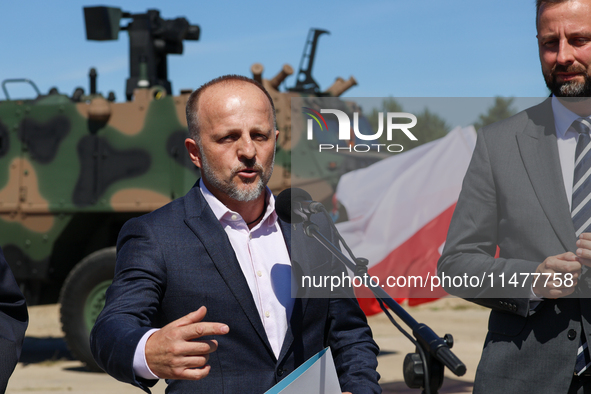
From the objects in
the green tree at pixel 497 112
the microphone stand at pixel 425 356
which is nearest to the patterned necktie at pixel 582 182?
the green tree at pixel 497 112

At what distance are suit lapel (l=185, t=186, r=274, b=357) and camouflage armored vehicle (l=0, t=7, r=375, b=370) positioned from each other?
5.08 m

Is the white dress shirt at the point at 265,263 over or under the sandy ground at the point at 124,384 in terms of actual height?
over

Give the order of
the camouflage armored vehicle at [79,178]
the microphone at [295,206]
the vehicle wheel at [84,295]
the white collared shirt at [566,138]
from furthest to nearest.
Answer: the camouflage armored vehicle at [79,178], the vehicle wheel at [84,295], the white collared shirt at [566,138], the microphone at [295,206]

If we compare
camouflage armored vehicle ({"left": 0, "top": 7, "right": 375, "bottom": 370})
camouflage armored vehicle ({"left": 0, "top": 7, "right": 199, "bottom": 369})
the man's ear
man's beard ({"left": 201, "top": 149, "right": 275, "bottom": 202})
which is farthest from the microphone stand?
camouflage armored vehicle ({"left": 0, "top": 7, "right": 199, "bottom": 369})

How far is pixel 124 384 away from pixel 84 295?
100 centimetres

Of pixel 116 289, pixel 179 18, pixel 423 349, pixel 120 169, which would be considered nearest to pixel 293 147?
pixel 116 289

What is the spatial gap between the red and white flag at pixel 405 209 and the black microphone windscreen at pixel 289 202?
0.27m

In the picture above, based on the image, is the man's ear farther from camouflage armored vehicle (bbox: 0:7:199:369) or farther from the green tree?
camouflage armored vehicle (bbox: 0:7:199:369)

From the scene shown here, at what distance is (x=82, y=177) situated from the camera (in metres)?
7.71

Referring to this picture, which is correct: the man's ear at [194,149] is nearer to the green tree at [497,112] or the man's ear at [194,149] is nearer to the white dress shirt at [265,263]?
the white dress shirt at [265,263]

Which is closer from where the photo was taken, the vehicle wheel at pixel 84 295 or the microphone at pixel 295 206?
the microphone at pixel 295 206

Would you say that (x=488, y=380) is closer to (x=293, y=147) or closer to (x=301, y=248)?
(x=301, y=248)

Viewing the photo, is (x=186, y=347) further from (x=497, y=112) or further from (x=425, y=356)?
(x=497, y=112)

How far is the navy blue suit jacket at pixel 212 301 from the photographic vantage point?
1949 mm
